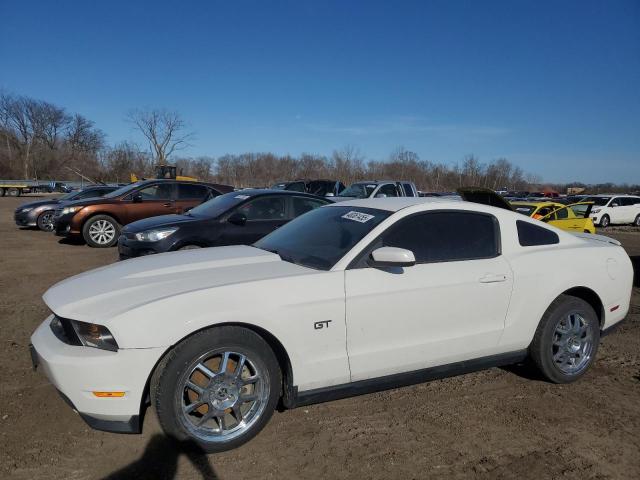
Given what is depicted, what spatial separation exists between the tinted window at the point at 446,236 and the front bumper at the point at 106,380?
171 cm

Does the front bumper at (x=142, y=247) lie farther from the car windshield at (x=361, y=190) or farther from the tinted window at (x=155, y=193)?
the car windshield at (x=361, y=190)

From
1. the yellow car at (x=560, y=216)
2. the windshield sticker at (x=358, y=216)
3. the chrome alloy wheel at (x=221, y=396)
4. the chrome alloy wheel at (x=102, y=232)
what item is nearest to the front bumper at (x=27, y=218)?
the chrome alloy wheel at (x=102, y=232)

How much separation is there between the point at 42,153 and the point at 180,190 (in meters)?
77.4

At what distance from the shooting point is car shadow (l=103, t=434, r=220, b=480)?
2525mm

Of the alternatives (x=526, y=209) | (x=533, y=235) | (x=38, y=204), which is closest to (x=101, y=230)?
(x=38, y=204)

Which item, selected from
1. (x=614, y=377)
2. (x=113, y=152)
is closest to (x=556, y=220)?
(x=614, y=377)

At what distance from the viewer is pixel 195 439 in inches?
105

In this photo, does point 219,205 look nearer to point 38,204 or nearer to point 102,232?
point 102,232

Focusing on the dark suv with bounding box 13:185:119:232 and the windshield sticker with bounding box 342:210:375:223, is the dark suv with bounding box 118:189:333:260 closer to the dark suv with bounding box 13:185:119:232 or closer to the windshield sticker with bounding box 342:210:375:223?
the windshield sticker with bounding box 342:210:375:223

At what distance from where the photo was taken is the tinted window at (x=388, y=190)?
577 inches

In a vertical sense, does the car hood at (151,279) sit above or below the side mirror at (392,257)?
below

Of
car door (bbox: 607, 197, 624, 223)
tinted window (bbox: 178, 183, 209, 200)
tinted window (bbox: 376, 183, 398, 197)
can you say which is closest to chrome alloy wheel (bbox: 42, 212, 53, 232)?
tinted window (bbox: 178, 183, 209, 200)

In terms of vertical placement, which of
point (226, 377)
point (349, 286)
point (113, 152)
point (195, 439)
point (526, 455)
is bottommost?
point (526, 455)

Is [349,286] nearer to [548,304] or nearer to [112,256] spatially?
[548,304]
